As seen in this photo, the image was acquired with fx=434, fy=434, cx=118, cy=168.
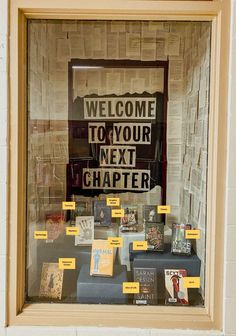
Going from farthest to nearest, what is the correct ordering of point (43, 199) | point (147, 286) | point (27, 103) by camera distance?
point (43, 199)
point (147, 286)
point (27, 103)

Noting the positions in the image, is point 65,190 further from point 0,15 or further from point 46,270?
point 0,15

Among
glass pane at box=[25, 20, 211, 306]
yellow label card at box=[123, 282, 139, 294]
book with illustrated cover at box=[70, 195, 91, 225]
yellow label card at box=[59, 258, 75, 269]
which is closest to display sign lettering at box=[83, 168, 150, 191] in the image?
glass pane at box=[25, 20, 211, 306]

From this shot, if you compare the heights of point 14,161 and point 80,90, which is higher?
point 80,90

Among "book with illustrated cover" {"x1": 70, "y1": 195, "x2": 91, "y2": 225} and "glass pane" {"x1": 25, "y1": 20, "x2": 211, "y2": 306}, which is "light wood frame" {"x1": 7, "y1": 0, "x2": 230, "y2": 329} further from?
"book with illustrated cover" {"x1": 70, "y1": 195, "x2": 91, "y2": 225}

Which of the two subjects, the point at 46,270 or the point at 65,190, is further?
the point at 65,190

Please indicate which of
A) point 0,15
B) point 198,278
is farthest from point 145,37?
point 198,278

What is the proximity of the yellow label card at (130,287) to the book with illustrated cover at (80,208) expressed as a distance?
41 cm

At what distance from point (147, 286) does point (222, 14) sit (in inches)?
48.8

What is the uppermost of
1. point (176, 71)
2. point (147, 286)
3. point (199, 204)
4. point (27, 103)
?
point (176, 71)

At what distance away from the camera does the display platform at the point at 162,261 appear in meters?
2.02

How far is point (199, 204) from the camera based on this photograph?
2096mm

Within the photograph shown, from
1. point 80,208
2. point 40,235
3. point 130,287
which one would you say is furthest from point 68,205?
point 130,287

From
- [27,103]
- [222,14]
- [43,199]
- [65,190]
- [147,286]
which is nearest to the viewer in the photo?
[222,14]

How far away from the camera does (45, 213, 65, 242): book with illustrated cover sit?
2148 mm
